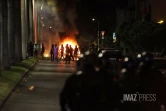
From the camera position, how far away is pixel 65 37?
313 ft

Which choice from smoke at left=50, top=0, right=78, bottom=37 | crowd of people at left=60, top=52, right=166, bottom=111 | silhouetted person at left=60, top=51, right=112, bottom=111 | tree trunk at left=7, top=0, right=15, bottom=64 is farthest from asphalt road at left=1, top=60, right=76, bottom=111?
smoke at left=50, top=0, right=78, bottom=37

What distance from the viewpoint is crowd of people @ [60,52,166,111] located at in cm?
565

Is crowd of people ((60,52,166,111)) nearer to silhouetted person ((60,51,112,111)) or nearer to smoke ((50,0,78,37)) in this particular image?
silhouetted person ((60,51,112,111))

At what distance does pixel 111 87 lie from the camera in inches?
223

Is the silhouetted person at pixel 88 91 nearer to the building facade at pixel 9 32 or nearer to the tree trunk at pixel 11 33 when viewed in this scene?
the building facade at pixel 9 32

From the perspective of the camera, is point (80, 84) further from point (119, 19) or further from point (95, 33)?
point (95, 33)

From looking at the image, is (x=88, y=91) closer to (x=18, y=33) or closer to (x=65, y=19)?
(x=18, y=33)

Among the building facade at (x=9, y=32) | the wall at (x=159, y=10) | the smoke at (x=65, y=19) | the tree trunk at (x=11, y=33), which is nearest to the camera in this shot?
the building facade at (x=9, y=32)

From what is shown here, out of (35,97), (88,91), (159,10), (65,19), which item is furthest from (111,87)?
(65,19)

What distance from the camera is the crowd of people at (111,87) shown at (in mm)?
5648

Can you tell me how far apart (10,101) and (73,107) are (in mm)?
8690

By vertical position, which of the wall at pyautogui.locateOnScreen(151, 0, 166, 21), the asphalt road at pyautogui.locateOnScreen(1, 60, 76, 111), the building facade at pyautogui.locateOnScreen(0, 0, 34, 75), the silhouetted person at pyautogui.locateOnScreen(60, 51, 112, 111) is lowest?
the asphalt road at pyautogui.locateOnScreen(1, 60, 76, 111)

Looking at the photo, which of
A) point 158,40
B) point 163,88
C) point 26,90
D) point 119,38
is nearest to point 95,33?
point 119,38

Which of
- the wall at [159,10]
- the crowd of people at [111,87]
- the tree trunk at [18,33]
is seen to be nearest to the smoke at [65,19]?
the wall at [159,10]
